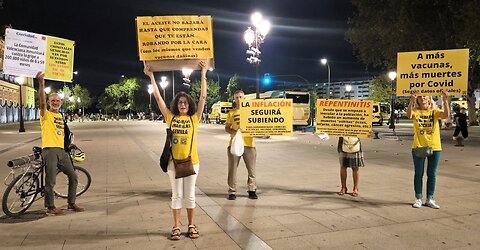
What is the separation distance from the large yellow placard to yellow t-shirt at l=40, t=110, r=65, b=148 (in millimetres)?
1680

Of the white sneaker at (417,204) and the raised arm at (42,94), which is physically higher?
the raised arm at (42,94)

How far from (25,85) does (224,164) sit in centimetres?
7427

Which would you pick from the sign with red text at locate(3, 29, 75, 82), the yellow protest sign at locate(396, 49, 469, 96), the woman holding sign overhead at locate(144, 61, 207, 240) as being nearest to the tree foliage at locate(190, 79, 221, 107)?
the sign with red text at locate(3, 29, 75, 82)

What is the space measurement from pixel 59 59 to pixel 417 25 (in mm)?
26017

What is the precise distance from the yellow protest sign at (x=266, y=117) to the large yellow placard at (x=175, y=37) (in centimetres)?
139

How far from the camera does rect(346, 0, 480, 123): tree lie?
25375 mm

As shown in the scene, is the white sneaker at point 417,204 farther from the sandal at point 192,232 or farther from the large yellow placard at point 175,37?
the large yellow placard at point 175,37

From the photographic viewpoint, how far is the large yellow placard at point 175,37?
19.8 ft

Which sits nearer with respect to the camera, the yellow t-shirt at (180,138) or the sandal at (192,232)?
the yellow t-shirt at (180,138)

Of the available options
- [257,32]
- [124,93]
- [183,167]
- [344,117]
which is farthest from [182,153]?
[124,93]

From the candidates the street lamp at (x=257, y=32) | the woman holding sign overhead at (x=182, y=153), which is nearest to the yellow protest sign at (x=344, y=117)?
the woman holding sign overhead at (x=182, y=153)

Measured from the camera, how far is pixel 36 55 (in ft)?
21.8

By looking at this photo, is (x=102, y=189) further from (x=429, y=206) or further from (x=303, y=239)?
(x=429, y=206)

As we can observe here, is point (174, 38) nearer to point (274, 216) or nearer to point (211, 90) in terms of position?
point (274, 216)
